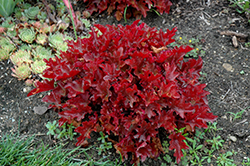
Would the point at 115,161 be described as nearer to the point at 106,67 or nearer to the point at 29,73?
the point at 106,67

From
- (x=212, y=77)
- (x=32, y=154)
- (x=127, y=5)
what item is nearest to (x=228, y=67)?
(x=212, y=77)

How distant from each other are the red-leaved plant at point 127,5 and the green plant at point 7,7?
1090 millimetres

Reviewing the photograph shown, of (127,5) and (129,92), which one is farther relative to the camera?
(127,5)

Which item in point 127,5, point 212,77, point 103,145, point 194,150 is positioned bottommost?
point 194,150

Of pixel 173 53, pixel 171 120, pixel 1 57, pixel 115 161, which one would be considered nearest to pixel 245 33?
pixel 173 53

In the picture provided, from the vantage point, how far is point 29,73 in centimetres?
279

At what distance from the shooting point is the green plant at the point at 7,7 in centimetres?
311

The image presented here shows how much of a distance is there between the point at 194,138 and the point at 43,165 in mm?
1548

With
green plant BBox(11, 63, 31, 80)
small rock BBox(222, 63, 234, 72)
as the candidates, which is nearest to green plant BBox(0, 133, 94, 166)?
green plant BBox(11, 63, 31, 80)

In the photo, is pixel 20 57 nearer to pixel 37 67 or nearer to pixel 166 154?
pixel 37 67

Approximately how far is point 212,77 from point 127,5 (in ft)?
5.12

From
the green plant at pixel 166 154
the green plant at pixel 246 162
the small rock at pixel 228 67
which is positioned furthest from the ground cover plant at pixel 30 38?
the green plant at pixel 246 162

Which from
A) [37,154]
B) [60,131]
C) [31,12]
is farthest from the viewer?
[31,12]

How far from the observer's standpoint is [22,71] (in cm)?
274
